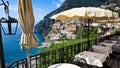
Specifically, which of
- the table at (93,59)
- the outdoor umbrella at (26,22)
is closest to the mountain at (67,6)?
the table at (93,59)

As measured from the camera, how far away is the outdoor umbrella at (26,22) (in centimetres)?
371

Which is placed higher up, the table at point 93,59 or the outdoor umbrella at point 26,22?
the outdoor umbrella at point 26,22

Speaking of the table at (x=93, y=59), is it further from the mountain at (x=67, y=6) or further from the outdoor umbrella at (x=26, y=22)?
the mountain at (x=67, y=6)

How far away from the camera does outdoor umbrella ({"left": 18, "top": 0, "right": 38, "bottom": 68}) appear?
3711mm

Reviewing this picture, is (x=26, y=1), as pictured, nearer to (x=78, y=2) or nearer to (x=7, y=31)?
(x=7, y=31)

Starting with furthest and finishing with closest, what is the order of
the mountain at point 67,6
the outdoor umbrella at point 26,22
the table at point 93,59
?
the mountain at point 67,6
the table at point 93,59
the outdoor umbrella at point 26,22

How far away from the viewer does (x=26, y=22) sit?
12.3 feet

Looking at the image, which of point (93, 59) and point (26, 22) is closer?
point (26, 22)

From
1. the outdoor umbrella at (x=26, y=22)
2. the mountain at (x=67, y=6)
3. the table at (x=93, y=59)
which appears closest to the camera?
the outdoor umbrella at (x=26, y=22)

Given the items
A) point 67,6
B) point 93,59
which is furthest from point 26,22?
point 67,6

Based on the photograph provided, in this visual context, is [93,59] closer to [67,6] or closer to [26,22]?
[26,22]

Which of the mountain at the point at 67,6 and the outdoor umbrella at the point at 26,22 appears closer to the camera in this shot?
the outdoor umbrella at the point at 26,22

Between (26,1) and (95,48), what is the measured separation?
14.4ft

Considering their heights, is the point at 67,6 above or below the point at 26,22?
above
